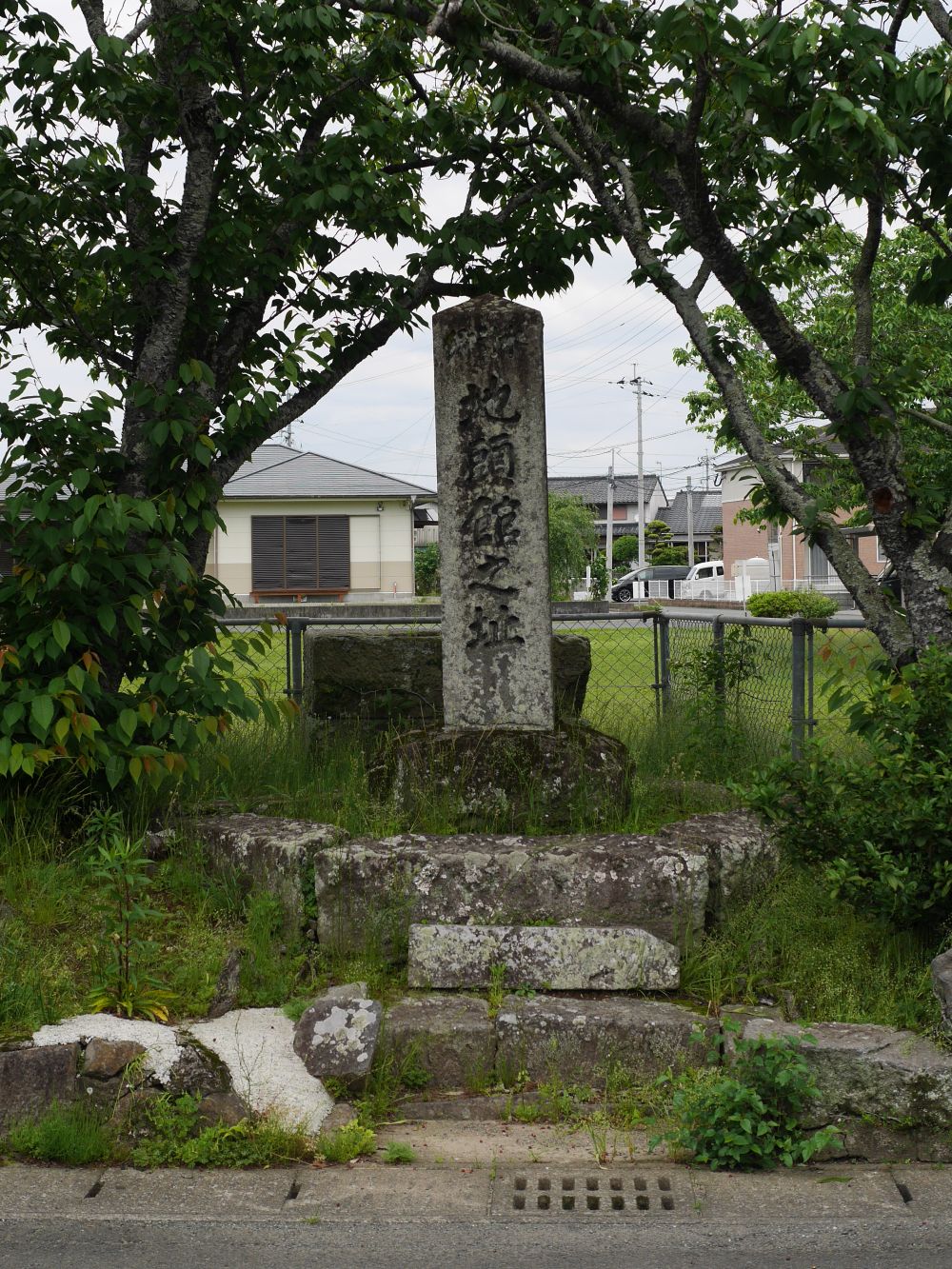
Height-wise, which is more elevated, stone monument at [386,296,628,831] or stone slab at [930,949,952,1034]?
stone monument at [386,296,628,831]

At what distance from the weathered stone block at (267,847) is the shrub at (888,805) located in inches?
81.9

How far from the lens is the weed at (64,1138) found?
3.95 m

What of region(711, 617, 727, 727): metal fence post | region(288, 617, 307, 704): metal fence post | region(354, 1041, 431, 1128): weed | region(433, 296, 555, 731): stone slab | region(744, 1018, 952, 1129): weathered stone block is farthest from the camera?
region(288, 617, 307, 704): metal fence post

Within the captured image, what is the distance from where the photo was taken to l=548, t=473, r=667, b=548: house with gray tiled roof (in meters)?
69.4

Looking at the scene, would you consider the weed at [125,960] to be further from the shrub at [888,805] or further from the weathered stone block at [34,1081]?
the shrub at [888,805]

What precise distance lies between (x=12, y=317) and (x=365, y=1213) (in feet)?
18.6

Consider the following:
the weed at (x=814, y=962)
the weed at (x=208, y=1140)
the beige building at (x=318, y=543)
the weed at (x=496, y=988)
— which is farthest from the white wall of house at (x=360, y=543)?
the weed at (x=208, y=1140)

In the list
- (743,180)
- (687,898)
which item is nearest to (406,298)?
(743,180)

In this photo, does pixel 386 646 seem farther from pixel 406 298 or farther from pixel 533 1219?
pixel 533 1219

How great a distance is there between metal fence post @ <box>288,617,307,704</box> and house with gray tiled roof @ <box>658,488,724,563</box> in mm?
56271

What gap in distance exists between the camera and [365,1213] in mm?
3648

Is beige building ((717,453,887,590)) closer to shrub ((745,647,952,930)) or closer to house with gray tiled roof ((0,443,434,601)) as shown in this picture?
house with gray tiled roof ((0,443,434,601))

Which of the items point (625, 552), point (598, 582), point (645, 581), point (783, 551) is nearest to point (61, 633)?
point (783, 551)

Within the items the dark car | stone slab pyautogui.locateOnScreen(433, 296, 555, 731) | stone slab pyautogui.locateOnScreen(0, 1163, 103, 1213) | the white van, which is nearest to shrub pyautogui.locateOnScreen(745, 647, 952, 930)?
stone slab pyautogui.locateOnScreen(433, 296, 555, 731)
